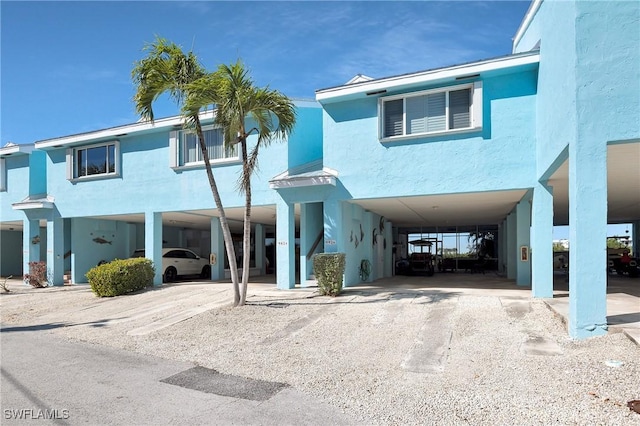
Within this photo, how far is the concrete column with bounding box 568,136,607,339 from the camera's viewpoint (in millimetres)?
6418

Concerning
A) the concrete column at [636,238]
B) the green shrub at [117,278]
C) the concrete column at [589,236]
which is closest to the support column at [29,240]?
the green shrub at [117,278]

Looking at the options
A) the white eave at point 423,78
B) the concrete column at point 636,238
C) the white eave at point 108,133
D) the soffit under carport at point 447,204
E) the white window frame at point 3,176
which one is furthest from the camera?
the concrete column at point 636,238

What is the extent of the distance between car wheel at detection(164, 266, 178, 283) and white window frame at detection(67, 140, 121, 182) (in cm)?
454

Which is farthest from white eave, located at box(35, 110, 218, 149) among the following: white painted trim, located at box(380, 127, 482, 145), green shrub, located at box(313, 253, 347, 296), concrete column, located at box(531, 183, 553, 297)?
concrete column, located at box(531, 183, 553, 297)

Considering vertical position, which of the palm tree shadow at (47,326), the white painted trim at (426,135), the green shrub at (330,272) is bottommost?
the palm tree shadow at (47,326)

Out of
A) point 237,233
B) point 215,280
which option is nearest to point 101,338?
point 215,280

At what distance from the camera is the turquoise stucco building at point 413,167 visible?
21.3 feet

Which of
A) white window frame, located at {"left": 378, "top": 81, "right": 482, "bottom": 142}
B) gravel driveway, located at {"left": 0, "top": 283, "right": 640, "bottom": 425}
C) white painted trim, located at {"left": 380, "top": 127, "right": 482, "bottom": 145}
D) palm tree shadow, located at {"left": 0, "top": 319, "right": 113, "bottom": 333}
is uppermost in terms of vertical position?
white window frame, located at {"left": 378, "top": 81, "right": 482, "bottom": 142}

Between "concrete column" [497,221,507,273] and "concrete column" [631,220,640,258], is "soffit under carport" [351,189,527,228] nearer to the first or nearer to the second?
"concrete column" [497,221,507,273]

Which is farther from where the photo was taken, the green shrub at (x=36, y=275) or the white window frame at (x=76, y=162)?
the green shrub at (x=36, y=275)

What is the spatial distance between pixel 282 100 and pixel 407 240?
17564mm

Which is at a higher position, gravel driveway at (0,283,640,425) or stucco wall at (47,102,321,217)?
stucco wall at (47,102,321,217)

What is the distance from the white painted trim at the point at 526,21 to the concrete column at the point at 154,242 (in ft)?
45.9

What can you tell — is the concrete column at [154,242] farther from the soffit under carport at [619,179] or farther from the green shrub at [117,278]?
the soffit under carport at [619,179]
